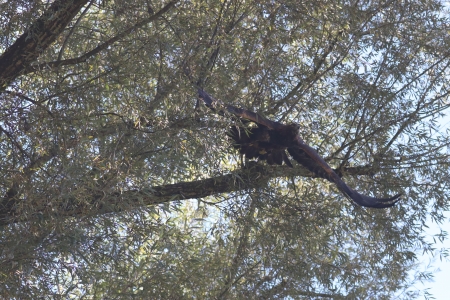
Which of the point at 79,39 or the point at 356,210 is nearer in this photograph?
the point at 79,39

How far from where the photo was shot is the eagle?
433 centimetres

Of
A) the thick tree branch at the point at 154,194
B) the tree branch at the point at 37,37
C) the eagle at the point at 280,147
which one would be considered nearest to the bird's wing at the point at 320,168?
the eagle at the point at 280,147

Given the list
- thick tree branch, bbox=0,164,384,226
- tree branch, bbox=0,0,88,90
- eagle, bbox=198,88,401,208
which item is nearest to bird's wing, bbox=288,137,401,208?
eagle, bbox=198,88,401,208

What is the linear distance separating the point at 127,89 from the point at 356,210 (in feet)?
7.14

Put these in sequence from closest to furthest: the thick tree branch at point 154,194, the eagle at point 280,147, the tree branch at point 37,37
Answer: the tree branch at point 37,37, the thick tree branch at point 154,194, the eagle at point 280,147

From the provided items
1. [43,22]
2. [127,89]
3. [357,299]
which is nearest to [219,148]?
[127,89]

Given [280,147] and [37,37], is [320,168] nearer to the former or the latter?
[280,147]

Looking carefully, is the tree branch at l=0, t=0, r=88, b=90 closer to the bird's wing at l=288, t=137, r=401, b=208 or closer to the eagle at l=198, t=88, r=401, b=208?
the eagle at l=198, t=88, r=401, b=208

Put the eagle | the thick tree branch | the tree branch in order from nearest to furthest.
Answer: the tree branch
the thick tree branch
the eagle

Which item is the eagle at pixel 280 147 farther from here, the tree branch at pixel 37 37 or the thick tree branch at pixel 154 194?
the tree branch at pixel 37 37

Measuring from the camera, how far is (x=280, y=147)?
4535mm

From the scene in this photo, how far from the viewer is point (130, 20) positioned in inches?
176

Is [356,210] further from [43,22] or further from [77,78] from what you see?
[43,22]

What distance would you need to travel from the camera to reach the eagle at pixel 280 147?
4332 millimetres
